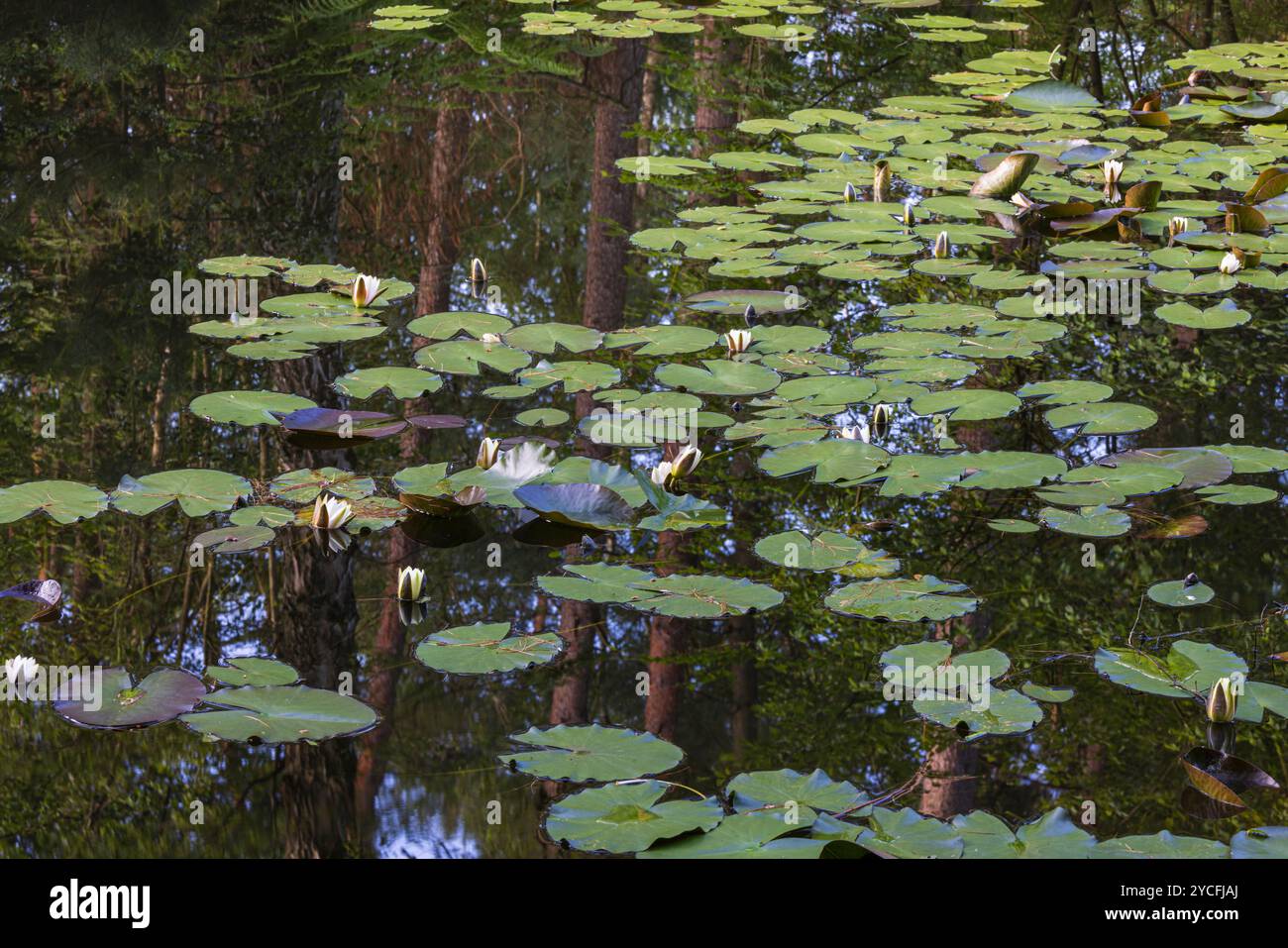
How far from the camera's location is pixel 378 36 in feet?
18.9

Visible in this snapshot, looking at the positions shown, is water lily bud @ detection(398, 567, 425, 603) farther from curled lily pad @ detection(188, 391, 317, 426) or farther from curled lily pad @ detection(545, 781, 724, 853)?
curled lily pad @ detection(188, 391, 317, 426)

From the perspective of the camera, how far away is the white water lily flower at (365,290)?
10.00ft

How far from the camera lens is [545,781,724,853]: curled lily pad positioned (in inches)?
52.7

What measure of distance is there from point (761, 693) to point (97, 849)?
1.03 metres

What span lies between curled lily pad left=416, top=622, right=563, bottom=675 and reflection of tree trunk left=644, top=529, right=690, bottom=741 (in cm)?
17

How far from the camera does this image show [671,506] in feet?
7.12

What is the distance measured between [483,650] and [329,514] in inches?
18.1

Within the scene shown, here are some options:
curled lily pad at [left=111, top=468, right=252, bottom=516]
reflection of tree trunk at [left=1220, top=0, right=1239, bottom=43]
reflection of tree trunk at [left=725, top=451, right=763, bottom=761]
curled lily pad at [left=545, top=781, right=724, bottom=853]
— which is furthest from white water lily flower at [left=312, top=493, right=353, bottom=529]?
reflection of tree trunk at [left=1220, top=0, right=1239, bottom=43]

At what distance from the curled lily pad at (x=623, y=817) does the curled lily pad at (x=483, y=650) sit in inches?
11.7

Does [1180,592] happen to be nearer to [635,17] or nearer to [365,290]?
[365,290]

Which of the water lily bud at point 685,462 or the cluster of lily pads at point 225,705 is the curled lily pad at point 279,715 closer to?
the cluster of lily pads at point 225,705

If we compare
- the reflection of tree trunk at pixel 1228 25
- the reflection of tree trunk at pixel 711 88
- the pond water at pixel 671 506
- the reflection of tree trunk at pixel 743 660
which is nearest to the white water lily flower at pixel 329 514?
the pond water at pixel 671 506
